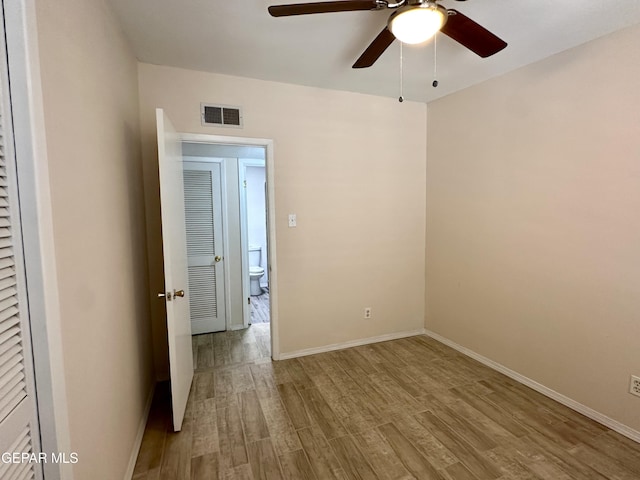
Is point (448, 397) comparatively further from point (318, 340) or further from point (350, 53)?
point (350, 53)

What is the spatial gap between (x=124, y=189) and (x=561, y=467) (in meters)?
2.99

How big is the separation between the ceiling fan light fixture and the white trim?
1.26m

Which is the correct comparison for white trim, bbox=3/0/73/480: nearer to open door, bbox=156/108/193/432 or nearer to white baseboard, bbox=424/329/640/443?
open door, bbox=156/108/193/432

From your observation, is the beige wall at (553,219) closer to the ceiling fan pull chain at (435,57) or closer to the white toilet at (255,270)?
the ceiling fan pull chain at (435,57)

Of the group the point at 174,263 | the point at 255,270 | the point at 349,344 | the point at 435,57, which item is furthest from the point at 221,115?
the point at 255,270

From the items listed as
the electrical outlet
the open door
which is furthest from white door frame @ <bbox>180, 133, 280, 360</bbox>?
the electrical outlet

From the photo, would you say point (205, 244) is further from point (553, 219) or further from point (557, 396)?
point (557, 396)

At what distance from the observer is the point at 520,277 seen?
254cm

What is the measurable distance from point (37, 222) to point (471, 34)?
1918 millimetres

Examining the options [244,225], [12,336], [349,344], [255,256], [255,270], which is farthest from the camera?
[255,256]

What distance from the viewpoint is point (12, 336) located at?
83 cm

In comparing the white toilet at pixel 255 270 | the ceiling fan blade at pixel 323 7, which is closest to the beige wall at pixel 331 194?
the ceiling fan blade at pixel 323 7

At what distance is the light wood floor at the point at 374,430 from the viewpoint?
1715mm

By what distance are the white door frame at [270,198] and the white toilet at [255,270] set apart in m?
2.07
